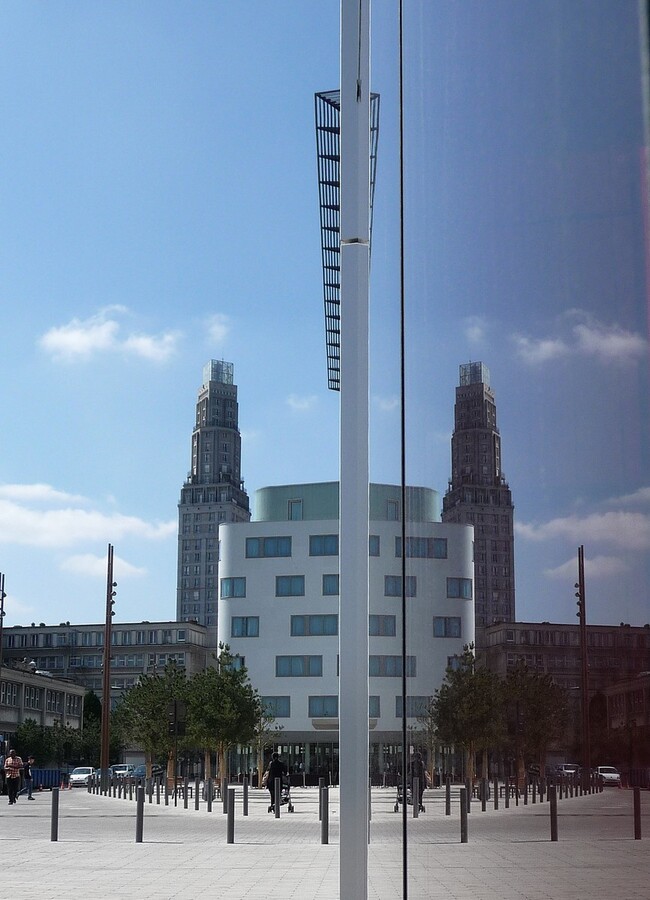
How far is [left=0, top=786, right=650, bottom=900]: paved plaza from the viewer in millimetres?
869

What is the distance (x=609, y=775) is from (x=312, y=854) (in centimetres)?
1732

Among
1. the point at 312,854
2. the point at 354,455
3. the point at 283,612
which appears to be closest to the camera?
the point at 354,455

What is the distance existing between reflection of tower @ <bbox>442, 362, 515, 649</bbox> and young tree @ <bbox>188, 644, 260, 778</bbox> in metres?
53.7

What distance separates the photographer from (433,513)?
2189 mm

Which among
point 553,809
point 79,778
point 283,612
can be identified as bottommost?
point 79,778

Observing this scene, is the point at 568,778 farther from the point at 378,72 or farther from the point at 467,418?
the point at 378,72

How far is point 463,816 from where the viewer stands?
1873 mm

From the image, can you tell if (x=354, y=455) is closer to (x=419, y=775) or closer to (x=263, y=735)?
(x=419, y=775)

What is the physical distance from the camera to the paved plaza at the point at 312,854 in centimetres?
87

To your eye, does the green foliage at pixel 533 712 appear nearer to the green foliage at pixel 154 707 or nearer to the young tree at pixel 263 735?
the green foliage at pixel 154 707

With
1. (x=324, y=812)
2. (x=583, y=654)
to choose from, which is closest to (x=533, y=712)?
(x=583, y=654)

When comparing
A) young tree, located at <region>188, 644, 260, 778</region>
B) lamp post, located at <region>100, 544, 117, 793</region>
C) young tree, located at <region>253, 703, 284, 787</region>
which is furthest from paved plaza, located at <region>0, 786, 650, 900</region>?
young tree, located at <region>253, 703, 284, 787</region>

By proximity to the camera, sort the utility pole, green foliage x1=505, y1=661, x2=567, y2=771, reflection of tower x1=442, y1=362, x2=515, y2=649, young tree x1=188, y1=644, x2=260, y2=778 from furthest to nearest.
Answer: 1. young tree x1=188, y1=644, x2=260, y2=778
2. reflection of tower x1=442, y1=362, x2=515, y2=649
3. green foliage x1=505, y1=661, x2=567, y2=771
4. the utility pole

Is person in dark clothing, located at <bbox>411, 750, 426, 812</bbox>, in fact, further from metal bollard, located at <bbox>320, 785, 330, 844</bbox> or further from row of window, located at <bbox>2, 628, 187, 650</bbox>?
row of window, located at <bbox>2, 628, 187, 650</bbox>
